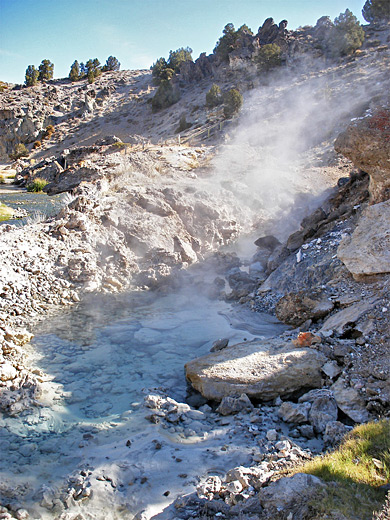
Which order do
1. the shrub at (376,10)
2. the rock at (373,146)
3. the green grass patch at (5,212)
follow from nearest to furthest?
1. the rock at (373,146)
2. the green grass patch at (5,212)
3. the shrub at (376,10)

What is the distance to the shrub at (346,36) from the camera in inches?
1853

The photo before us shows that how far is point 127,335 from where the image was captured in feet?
33.4

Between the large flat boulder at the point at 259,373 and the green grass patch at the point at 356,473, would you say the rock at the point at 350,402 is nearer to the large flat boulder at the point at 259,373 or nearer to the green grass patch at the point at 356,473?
the large flat boulder at the point at 259,373

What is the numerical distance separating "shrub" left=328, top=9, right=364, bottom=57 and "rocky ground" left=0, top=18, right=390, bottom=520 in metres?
23.2

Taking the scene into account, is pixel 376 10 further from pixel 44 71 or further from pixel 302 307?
pixel 302 307

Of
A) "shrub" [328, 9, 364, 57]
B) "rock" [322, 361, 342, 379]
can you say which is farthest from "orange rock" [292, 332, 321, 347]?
"shrub" [328, 9, 364, 57]

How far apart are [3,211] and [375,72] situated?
127ft

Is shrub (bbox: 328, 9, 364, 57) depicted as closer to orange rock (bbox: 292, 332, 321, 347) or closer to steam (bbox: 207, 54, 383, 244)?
steam (bbox: 207, 54, 383, 244)

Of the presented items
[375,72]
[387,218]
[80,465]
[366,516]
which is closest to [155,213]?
[387,218]

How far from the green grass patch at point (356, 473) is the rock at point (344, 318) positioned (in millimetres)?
3302

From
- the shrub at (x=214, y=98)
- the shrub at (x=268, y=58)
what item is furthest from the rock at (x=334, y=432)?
the shrub at (x=268, y=58)

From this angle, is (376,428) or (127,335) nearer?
(376,428)

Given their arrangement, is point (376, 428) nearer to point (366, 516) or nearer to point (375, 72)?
point (366, 516)

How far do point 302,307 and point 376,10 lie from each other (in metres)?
66.1
